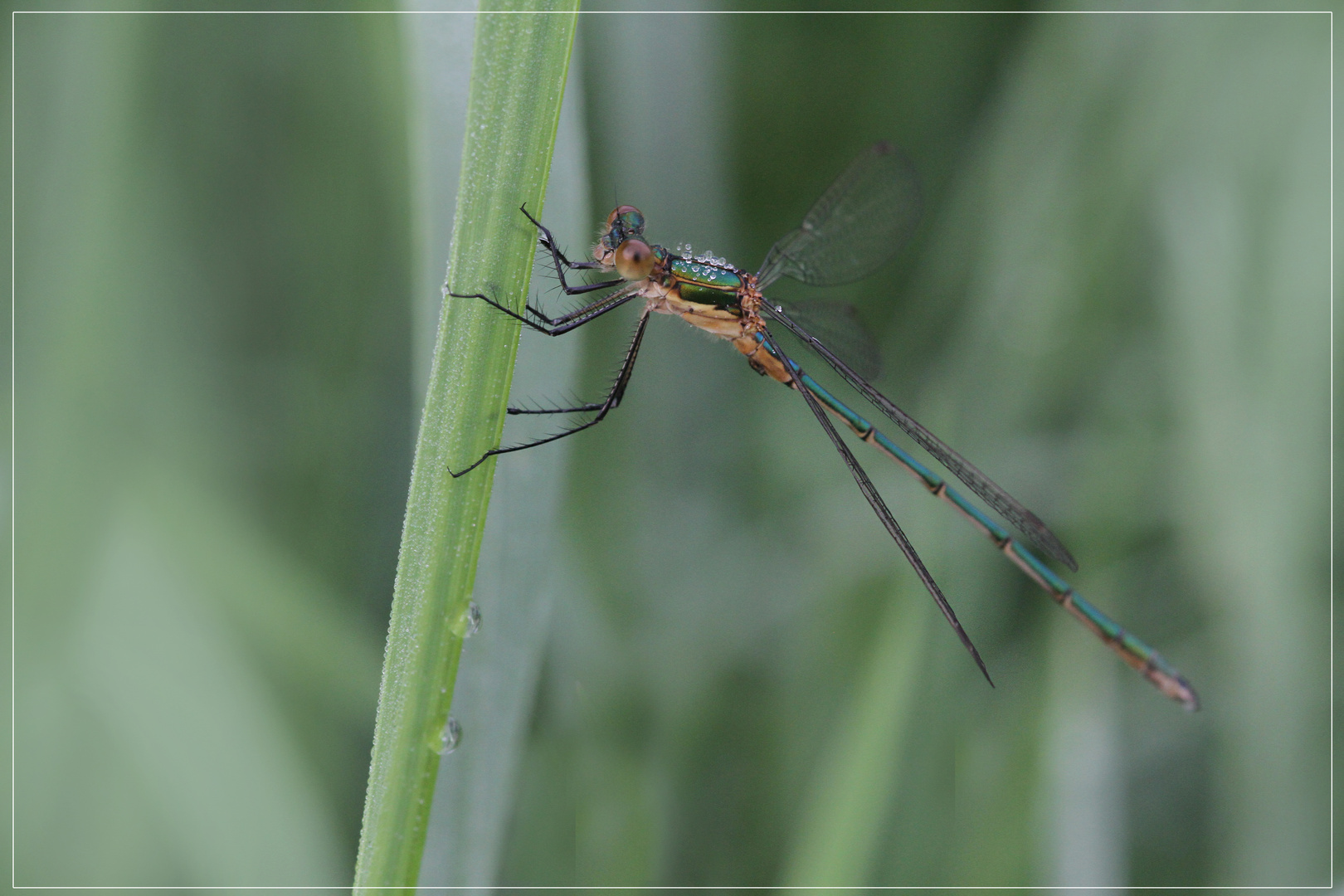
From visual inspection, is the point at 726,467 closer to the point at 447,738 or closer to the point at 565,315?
the point at 565,315

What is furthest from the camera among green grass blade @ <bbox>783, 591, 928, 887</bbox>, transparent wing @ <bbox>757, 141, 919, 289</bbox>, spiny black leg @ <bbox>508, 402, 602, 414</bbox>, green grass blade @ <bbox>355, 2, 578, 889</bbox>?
transparent wing @ <bbox>757, 141, 919, 289</bbox>

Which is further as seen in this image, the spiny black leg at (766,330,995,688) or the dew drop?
the spiny black leg at (766,330,995,688)

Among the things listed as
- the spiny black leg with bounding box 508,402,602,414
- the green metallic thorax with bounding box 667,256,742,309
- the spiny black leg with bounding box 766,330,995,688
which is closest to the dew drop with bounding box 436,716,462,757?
the spiny black leg with bounding box 508,402,602,414

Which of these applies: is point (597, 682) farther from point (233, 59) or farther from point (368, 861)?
point (233, 59)

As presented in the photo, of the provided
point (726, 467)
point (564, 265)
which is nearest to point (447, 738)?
point (564, 265)

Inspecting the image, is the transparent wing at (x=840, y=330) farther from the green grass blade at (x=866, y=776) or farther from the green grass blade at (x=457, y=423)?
the green grass blade at (x=457, y=423)

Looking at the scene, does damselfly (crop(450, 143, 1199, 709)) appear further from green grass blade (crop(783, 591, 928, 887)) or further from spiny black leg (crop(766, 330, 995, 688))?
green grass blade (crop(783, 591, 928, 887))

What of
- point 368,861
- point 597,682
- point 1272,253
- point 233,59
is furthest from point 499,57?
point 1272,253

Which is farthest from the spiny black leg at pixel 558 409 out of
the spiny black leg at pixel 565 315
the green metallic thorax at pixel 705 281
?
the green metallic thorax at pixel 705 281
